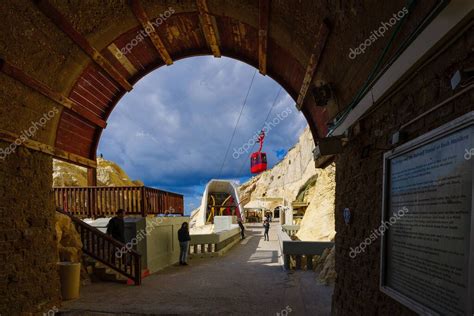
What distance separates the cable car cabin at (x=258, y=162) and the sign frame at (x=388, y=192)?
36.5 meters

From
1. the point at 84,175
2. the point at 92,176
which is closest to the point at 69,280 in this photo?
the point at 92,176

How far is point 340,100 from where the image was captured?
486 cm

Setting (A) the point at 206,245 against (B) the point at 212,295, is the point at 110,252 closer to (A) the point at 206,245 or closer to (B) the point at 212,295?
(B) the point at 212,295

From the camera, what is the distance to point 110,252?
898cm

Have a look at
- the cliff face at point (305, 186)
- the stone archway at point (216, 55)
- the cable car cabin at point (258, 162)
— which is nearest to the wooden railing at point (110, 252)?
the stone archway at point (216, 55)

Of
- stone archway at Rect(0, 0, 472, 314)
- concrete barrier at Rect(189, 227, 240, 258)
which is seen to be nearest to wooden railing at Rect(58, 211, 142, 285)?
stone archway at Rect(0, 0, 472, 314)

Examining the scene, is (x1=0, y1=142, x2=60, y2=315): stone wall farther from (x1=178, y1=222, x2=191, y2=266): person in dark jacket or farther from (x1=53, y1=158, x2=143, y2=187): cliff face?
(x1=53, y1=158, x2=143, y2=187): cliff face

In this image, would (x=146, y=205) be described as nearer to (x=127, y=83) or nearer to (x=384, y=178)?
(x=127, y=83)

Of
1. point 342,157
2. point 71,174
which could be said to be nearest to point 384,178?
point 342,157

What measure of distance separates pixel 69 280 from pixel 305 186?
3562 centimetres

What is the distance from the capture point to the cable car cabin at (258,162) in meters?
39.7

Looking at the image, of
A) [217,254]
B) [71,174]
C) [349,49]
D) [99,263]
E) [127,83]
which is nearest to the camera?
[349,49]

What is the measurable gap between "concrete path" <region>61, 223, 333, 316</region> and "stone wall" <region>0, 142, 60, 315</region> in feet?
2.94

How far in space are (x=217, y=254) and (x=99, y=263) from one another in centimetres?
675
